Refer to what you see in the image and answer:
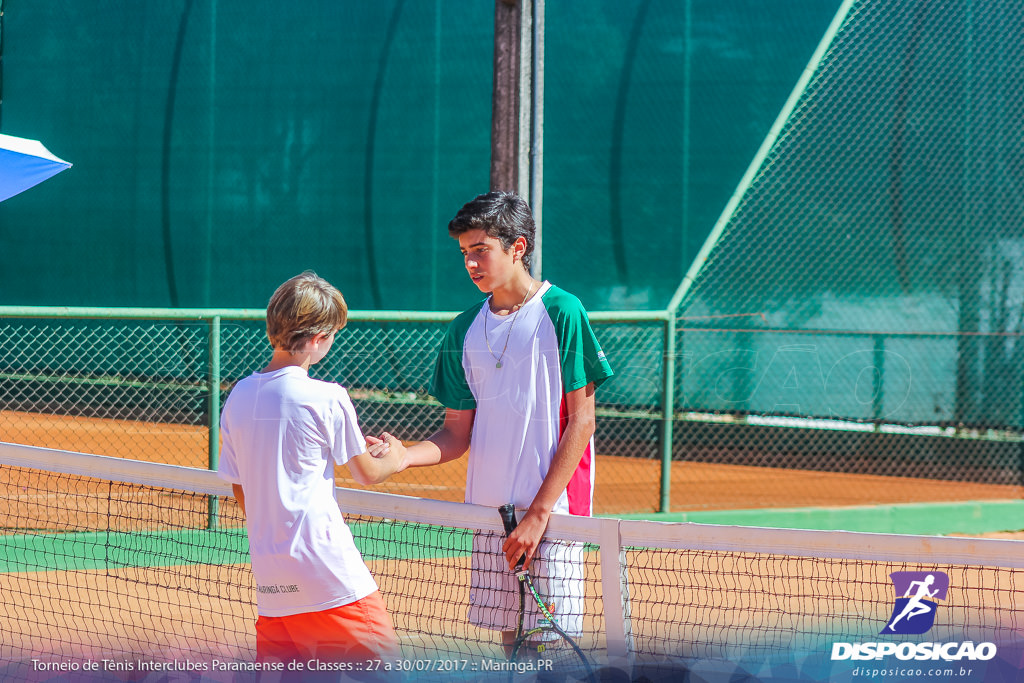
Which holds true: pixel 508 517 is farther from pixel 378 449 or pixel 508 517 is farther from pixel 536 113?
pixel 536 113

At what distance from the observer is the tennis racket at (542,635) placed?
108 inches

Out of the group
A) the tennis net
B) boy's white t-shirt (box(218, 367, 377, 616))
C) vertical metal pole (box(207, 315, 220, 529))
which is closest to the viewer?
boy's white t-shirt (box(218, 367, 377, 616))

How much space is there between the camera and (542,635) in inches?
111

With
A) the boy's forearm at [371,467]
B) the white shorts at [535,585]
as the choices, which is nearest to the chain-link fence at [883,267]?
the white shorts at [535,585]

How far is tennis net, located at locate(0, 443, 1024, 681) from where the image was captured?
2854 mm

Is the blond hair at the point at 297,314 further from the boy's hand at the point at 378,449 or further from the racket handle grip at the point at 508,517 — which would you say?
the racket handle grip at the point at 508,517

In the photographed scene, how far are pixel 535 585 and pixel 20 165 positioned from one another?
395 cm

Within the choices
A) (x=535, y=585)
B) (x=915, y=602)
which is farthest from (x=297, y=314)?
(x=915, y=602)

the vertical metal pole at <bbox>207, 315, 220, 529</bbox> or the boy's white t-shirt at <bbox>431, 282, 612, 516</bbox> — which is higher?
the vertical metal pole at <bbox>207, 315, 220, 529</bbox>

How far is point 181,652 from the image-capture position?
13.2ft

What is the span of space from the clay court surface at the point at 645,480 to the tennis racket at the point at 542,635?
4169 mm

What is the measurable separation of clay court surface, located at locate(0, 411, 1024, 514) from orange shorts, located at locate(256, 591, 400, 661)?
453 cm

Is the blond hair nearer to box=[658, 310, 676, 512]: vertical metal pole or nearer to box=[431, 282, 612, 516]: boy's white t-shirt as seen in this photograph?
box=[431, 282, 612, 516]: boy's white t-shirt

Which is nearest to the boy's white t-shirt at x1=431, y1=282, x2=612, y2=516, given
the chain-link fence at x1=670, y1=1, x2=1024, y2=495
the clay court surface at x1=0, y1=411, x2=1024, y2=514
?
the clay court surface at x1=0, y1=411, x2=1024, y2=514
